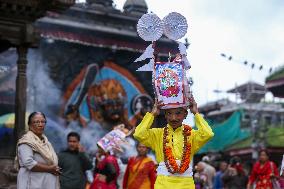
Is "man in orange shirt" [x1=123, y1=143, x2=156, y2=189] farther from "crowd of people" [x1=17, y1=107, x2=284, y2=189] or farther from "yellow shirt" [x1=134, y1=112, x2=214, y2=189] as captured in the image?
"yellow shirt" [x1=134, y1=112, x2=214, y2=189]

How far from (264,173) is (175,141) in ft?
23.4

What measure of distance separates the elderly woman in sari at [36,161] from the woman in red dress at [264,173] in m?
6.07

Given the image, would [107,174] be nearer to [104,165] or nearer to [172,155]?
[104,165]

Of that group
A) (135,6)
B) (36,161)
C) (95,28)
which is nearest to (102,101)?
(95,28)

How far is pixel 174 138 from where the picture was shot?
6.15m

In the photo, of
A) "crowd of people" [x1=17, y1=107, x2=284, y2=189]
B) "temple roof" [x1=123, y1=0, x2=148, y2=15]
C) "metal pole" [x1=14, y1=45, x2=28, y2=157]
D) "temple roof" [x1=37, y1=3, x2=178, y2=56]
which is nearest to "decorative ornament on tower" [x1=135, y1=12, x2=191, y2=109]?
"crowd of people" [x1=17, y1=107, x2=284, y2=189]

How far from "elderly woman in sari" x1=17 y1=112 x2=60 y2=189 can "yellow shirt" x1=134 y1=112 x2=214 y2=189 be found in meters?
1.86

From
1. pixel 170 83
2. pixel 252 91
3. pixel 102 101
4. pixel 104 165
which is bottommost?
pixel 104 165

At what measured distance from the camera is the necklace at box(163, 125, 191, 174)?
599 cm

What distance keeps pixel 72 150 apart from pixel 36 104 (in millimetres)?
12528

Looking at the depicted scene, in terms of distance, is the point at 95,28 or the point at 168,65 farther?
the point at 95,28

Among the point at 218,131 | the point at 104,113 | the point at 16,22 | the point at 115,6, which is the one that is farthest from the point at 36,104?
the point at 218,131

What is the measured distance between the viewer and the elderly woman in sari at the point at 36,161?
7543 millimetres

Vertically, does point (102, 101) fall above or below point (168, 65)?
above
